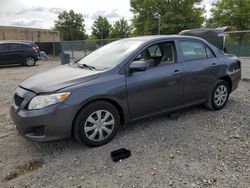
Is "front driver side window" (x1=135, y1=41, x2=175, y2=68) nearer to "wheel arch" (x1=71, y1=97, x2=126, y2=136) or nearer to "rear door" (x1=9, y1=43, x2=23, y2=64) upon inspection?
"wheel arch" (x1=71, y1=97, x2=126, y2=136)

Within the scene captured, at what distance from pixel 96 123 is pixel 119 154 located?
539mm

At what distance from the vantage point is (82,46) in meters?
18.7

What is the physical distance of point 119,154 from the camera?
319 centimetres

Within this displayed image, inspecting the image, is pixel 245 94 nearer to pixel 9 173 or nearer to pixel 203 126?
pixel 203 126

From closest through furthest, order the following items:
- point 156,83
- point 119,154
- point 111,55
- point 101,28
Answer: point 119,154 → point 156,83 → point 111,55 → point 101,28

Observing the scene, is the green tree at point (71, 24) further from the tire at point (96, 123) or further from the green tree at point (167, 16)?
the tire at point (96, 123)

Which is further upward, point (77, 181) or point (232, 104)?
point (232, 104)

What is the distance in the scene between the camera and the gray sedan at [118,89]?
3.13 meters

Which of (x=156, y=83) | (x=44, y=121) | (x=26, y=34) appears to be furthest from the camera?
(x=26, y=34)

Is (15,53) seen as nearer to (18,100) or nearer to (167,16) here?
(18,100)

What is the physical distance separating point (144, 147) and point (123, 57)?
1.36 meters

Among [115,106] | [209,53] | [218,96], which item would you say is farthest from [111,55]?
[218,96]

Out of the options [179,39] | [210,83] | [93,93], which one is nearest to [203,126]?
[210,83]

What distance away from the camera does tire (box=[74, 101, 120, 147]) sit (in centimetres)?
327
